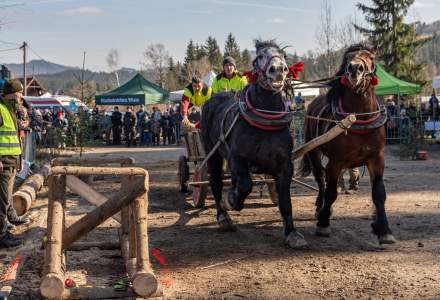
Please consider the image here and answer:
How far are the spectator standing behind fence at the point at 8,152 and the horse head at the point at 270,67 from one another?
2969 mm

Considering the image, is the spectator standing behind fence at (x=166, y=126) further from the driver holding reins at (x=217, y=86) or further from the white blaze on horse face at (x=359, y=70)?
the white blaze on horse face at (x=359, y=70)

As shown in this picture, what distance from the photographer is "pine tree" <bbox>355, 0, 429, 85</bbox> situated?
3678 centimetres

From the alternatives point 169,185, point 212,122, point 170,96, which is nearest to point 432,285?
point 212,122

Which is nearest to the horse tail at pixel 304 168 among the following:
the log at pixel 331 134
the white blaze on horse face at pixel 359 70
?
the log at pixel 331 134

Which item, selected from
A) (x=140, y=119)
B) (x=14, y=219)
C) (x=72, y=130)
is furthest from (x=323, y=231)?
(x=140, y=119)

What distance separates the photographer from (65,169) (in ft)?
16.0

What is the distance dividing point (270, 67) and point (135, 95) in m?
23.7

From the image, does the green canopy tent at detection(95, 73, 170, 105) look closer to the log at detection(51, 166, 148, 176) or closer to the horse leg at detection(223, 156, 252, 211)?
the horse leg at detection(223, 156, 252, 211)

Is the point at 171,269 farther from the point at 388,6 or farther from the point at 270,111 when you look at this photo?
the point at 388,6

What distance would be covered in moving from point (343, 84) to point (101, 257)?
11.1 ft

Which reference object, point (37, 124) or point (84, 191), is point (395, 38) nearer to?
point (37, 124)

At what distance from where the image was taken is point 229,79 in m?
9.49

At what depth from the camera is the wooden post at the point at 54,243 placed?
4.53m

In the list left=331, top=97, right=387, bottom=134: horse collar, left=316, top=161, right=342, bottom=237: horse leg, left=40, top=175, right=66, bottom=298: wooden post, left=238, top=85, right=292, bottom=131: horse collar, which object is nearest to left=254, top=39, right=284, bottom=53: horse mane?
left=238, top=85, right=292, bottom=131: horse collar
